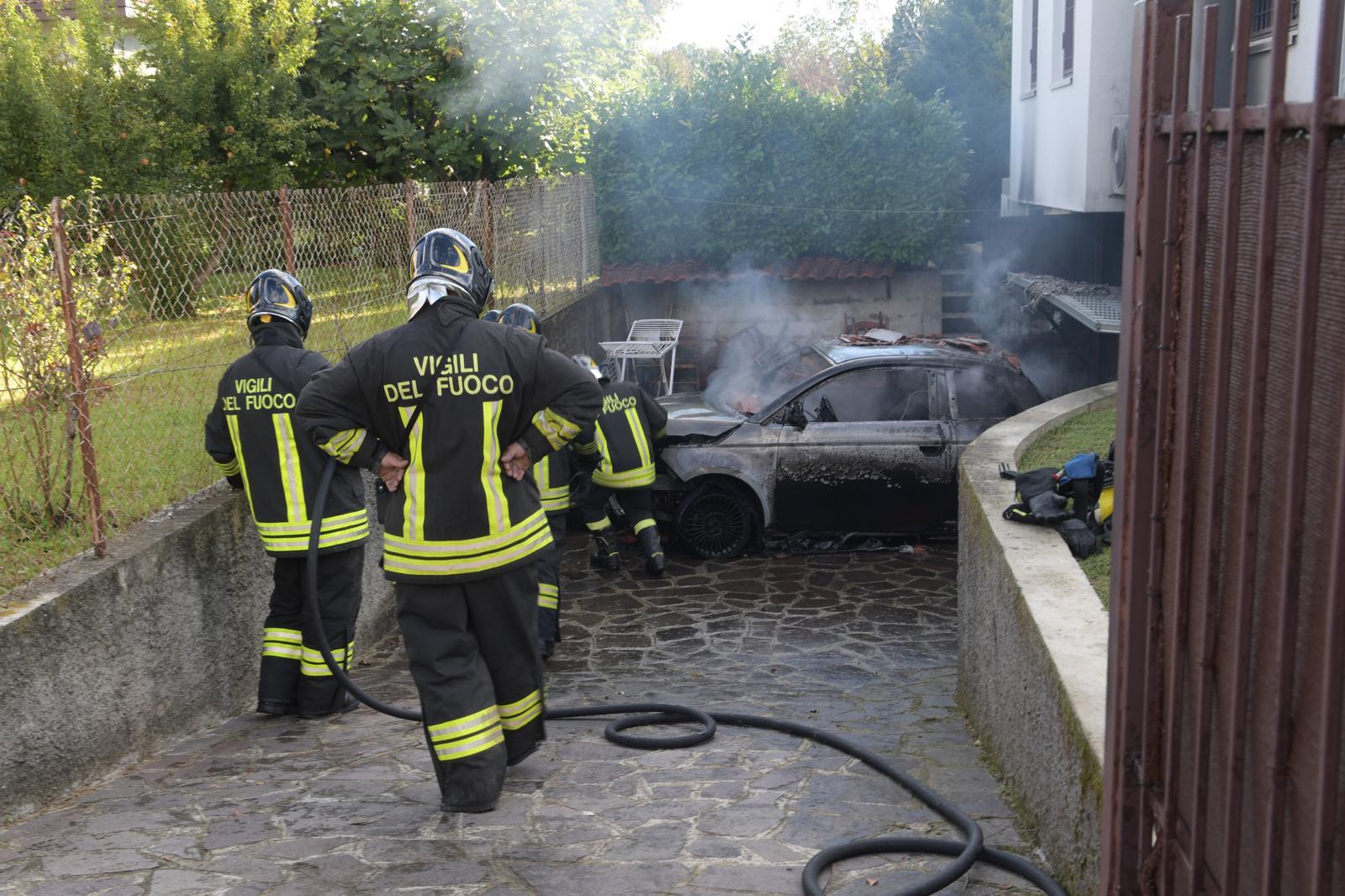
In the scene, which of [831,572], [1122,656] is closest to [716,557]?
[831,572]

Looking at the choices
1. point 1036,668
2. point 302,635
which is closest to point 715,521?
point 302,635

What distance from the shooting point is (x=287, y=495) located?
6.02 m

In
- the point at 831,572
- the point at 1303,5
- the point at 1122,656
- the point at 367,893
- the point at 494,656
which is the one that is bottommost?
the point at 831,572

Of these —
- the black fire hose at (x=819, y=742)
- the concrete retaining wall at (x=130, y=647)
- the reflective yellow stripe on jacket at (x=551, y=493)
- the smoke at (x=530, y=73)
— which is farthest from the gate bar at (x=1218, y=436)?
the smoke at (x=530, y=73)

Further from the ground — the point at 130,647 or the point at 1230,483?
the point at 1230,483

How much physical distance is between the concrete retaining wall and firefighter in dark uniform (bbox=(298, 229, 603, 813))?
4.24 feet

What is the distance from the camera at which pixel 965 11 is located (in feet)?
90.7

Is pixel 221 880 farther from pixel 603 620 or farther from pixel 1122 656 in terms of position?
pixel 603 620

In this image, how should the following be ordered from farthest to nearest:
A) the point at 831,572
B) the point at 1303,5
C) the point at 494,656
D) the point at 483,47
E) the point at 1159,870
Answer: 1. the point at 483,47
2. the point at 831,572
3. the point at 1303,5
4. the point at 494,656
5. the point at 1159,870

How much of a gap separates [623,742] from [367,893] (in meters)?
1.72

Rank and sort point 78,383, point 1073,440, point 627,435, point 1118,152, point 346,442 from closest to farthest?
point 346,442 < point 78,383 < point 1073,440 < point 627,435 < point 1118,152

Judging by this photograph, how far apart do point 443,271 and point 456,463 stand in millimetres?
738

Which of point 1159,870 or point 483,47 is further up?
point 483,47

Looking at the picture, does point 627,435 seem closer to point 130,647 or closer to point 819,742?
point 819,742
